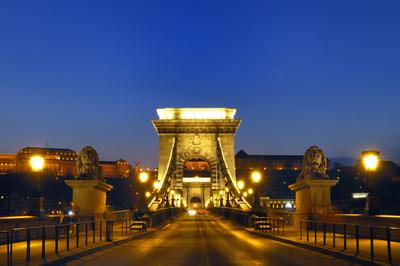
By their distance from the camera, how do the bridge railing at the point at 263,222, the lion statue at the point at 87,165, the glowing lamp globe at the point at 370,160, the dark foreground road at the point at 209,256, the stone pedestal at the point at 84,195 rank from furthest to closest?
the lion statue at the point at 87,165 → the bridge railing at the point at 263,222 → the stone pedestal at the point at 84,195 → the glowing lamp globe at the point at 370,160 → the dark foreground road at the point at 209,256

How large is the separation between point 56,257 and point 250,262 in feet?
19.1

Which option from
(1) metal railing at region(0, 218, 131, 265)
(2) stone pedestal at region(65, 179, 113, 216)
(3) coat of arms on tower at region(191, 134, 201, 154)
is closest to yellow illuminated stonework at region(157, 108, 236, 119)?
(3) coat of arms on tower at region(191, 134, 201, 154)

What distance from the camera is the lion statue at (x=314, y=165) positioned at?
35.9m

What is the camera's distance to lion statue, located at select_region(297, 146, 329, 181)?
35875 mm

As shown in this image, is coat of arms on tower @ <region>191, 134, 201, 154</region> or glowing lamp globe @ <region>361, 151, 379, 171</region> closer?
glowing lamp globe @ <region>361, 151, 379, 171</region>

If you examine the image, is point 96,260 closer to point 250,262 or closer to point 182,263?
point 182,263

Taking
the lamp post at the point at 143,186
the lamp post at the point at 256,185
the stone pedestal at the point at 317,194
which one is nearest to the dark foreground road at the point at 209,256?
the stone pedestal at the point at 317,194

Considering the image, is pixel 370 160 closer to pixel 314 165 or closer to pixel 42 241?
pixel 314 165

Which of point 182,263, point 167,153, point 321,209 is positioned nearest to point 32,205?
point 182,263

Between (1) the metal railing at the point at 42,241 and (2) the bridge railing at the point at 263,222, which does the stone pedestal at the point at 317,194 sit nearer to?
(2) the bridge railing at the point at 263,222

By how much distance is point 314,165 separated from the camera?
3650cm

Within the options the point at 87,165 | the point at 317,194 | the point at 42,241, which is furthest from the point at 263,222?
the point at 42,241

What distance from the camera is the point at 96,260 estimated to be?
19.8 metres

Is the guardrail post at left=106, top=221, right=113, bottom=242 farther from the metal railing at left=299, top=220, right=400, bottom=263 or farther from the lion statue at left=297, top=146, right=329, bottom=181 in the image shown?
the lion statue at left=297, top=146, right=329, bottom=181
